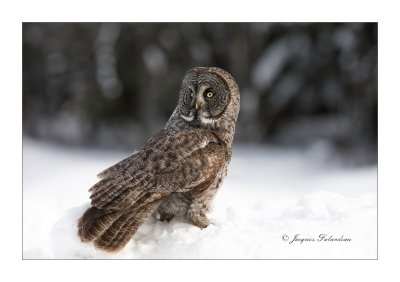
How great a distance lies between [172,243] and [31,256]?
0.95 m

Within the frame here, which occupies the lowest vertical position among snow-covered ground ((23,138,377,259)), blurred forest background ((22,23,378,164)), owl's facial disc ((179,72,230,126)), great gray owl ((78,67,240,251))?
snow-covered ground ((23,138,377,259))

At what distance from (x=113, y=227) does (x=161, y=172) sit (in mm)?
451

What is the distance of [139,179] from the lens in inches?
138

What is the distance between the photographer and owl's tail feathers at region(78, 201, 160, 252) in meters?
3.46

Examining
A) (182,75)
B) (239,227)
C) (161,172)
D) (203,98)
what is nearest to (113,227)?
(161,172)

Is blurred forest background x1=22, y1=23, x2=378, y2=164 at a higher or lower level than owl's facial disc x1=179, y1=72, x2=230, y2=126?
higher

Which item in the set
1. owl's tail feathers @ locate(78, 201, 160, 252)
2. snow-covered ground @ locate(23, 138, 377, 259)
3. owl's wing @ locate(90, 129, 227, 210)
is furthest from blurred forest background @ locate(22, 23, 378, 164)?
owl's tail feathers @ locate(78, 201, 160, 252)

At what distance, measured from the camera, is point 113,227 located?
346 cm

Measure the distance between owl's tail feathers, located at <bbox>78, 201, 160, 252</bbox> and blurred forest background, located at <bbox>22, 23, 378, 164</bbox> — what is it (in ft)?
17.0

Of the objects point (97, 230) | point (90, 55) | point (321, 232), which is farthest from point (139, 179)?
point (90, 55)

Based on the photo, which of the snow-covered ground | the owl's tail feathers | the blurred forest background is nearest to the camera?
the owl's tail feathers

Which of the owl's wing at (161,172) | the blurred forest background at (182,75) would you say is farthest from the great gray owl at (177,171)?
the blurred forest background at (182,75)

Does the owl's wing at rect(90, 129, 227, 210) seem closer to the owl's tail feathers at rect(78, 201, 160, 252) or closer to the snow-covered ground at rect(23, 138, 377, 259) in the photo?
the owl's tail feathers at rect(78, 201, 160, 252)
